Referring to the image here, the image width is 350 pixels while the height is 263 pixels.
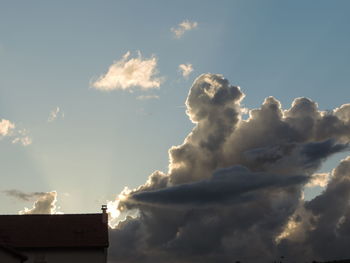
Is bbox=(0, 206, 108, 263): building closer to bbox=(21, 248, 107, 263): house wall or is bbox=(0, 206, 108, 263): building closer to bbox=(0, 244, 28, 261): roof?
bbox=(21, 248, 107, 263): house wall

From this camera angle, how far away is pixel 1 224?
5253 cm

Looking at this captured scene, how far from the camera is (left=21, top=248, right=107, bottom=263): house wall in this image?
48.3 m

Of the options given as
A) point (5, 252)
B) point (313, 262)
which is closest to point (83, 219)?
point (5, 252)

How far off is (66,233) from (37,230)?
11.5ft

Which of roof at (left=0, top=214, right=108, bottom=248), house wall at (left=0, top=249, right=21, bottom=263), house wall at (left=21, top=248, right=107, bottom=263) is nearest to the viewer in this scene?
house wall at (left=0, top=249, right=21, bottom=263)

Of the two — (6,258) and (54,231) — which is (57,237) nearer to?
(54,231)

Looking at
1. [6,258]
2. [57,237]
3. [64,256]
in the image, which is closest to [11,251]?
[6,258]

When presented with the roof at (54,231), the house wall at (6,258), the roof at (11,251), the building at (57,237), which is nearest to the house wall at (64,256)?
the building at (57,237)

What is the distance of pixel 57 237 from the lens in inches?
1977

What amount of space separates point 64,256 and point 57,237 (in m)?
2.58

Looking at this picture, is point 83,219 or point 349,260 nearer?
point 83,219

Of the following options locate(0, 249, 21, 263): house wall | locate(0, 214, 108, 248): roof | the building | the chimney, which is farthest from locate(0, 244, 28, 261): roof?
the chimney

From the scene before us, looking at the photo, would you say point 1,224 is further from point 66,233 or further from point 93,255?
point 93,255

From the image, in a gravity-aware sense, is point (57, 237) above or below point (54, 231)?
below
